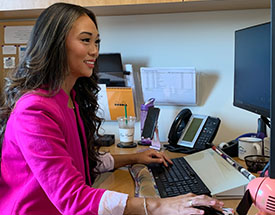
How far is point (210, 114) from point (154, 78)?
1.16 ft

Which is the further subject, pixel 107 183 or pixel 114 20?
pixel 114 20

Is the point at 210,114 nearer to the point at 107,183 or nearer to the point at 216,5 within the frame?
the point at 216,5

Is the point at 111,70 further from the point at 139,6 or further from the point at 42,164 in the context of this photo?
the point at 42,164

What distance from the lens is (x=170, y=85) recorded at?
Answer: 182cm

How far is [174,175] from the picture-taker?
46.8 inches

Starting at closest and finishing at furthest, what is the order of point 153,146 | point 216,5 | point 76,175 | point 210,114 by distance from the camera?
point 76,175
point 216,5
point 153,146
point 210,114

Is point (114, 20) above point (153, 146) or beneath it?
above

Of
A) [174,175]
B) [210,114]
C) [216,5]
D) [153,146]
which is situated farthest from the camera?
[210,114]

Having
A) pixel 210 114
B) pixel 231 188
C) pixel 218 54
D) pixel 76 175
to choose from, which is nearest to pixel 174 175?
pixel 231 188

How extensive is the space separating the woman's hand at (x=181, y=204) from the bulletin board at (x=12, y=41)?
4.55 feet

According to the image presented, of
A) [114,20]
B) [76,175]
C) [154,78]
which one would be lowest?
[76,175]

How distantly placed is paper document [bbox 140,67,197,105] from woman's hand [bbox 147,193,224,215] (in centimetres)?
97

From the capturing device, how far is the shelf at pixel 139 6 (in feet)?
4.95

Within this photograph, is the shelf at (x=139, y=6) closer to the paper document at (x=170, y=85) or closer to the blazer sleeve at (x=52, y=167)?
the paper document at (x=170, y=85)
